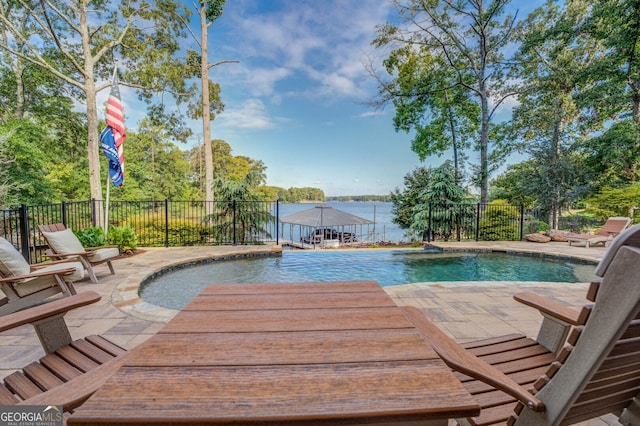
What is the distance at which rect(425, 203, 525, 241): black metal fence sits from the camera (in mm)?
10344

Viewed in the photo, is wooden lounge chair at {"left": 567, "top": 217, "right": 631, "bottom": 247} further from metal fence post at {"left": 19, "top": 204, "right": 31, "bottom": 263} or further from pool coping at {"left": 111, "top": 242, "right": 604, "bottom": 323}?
metal fence post at {"left": 19, "top": 204, "right": 31, "bottom": 263}

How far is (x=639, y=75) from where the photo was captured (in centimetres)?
974

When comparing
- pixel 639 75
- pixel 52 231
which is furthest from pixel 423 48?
pixel 52 231

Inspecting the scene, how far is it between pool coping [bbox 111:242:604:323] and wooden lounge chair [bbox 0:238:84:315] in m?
0.60

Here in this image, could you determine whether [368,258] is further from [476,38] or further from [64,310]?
[476,38]

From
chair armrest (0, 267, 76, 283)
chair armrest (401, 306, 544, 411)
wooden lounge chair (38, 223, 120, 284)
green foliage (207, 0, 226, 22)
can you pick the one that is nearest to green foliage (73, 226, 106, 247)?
wooden lounge chair (38, 223, 120, 284)

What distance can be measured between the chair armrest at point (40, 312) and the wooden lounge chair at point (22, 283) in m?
2.04

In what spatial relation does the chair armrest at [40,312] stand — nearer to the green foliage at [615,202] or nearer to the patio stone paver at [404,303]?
the patio stone paver at [404,303]

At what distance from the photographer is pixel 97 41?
1007 centimetres

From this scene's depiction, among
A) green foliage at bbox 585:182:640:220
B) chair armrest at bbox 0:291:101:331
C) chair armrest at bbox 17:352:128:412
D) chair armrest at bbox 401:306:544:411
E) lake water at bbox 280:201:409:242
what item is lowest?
lake water at bbox 280:201:409:242

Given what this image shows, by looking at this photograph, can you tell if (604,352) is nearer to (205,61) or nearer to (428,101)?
(205,61)

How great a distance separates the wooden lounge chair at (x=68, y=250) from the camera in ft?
13.1

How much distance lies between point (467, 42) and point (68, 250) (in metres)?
15.7

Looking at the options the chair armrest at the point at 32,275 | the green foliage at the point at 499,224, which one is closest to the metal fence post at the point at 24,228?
the chair armrest at the point at 32,275
